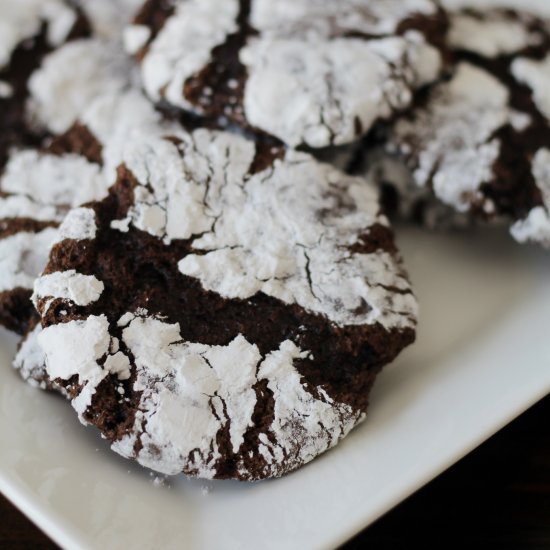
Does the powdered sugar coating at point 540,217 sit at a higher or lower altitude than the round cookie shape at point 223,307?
higher

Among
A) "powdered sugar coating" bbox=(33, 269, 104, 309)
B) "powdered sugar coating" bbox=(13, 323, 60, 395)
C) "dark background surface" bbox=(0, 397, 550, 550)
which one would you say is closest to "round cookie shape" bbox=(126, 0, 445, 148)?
"powdered sugar coating" bbox=(33, 269, 104, 309)

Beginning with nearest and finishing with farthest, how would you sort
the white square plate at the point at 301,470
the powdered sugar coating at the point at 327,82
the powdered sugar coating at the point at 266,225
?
the white square plate at the point at 301,470, the powdered sugar coating at the point at 266,225, the powdered sugar coating at the point at 327,82

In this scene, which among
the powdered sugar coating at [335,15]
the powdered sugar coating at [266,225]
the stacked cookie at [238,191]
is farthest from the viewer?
the powdered sugar coating at [335,15]

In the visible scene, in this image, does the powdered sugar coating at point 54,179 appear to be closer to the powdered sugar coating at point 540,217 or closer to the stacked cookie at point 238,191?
the stacked cookie at point 238,191

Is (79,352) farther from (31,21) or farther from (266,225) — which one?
(31,21)

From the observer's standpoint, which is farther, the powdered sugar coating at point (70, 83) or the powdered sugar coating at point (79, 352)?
the powdered sugar coating at point (70, 83)

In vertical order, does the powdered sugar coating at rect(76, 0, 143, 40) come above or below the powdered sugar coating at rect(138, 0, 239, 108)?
below

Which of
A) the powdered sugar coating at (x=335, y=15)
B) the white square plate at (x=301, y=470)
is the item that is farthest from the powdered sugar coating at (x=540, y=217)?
the powdered sugar coating at (x=335, y=15)

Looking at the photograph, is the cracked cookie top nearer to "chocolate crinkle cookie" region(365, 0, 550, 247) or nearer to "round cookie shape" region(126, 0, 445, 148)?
"round cookie shape" region(126, 0, 445, 148)
